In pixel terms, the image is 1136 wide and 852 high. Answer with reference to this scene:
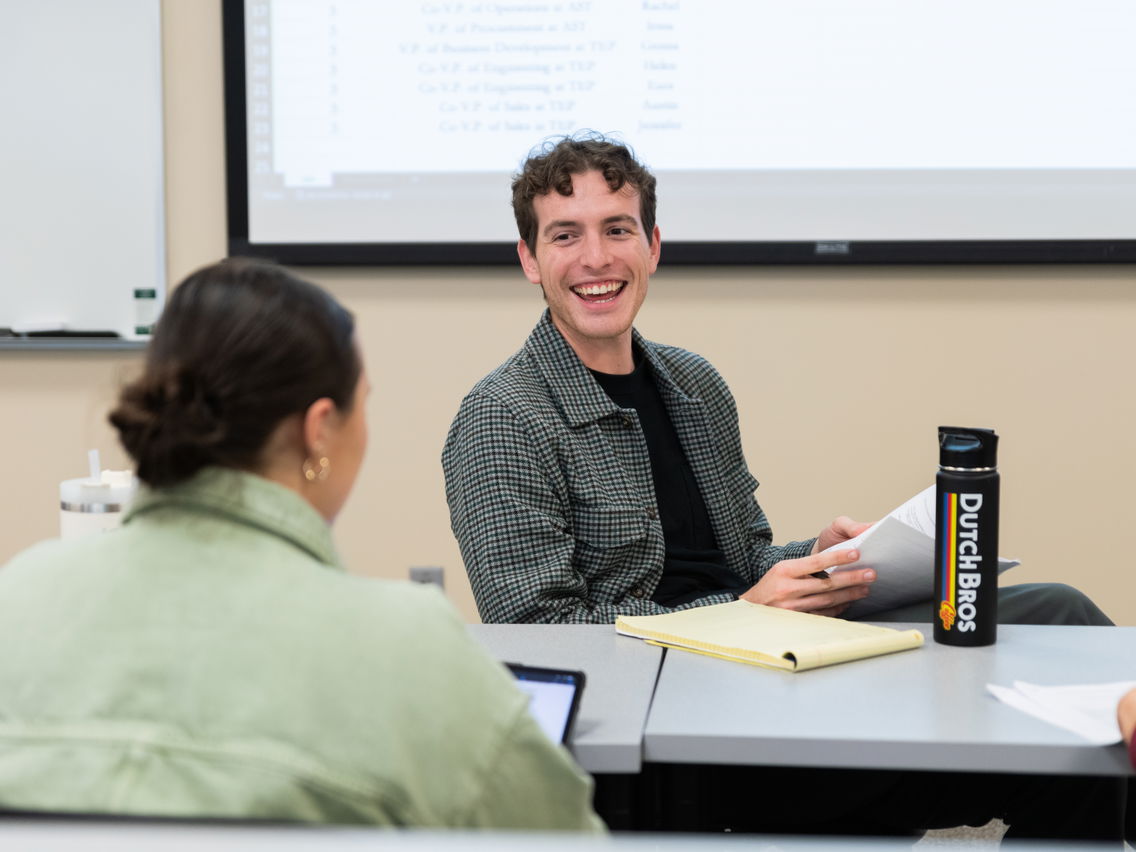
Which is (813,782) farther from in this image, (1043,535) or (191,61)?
(191,61)

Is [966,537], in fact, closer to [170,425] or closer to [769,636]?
[769,636]

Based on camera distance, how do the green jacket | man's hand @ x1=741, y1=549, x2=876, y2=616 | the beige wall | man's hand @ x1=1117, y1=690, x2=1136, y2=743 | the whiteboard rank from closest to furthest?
the green jacket → man's hand @ x1=1117, y1=690, x2=1136, y2=743 → man's hand @ x1=741, y1=549, x2=876, y2=616 → the beige wall → the whiteboard

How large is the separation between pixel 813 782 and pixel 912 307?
163cm

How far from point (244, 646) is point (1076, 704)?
86 centimetres

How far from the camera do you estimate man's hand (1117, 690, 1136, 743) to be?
1116mm

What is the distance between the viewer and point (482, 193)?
3.07 metres

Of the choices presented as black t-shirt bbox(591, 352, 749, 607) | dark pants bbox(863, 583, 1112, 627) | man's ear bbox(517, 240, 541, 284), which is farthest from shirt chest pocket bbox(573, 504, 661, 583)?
man's ear bbox(517, 240, 541, 284)

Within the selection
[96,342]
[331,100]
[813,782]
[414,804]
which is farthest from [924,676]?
[96,342]

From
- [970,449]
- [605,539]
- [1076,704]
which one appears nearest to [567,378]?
[605,539]

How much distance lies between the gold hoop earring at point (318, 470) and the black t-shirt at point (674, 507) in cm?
103

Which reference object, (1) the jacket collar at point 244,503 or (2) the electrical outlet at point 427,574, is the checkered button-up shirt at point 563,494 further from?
(1) the jacket collar at point 244,503

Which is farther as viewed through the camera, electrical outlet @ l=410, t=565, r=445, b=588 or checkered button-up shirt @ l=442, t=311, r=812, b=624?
checkered button-up shirt @ l=442, t=311, r=812, b=624

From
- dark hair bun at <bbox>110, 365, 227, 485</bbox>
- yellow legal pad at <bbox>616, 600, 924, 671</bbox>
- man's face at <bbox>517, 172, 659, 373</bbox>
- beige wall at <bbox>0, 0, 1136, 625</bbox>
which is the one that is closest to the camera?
dark hair bun at <bbox>110, 365, 227, 485</bbox>

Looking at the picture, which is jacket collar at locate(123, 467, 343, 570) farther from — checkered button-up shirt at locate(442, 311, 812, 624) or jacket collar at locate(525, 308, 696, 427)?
jacket collar at locate(525, 308, 696, 427)
